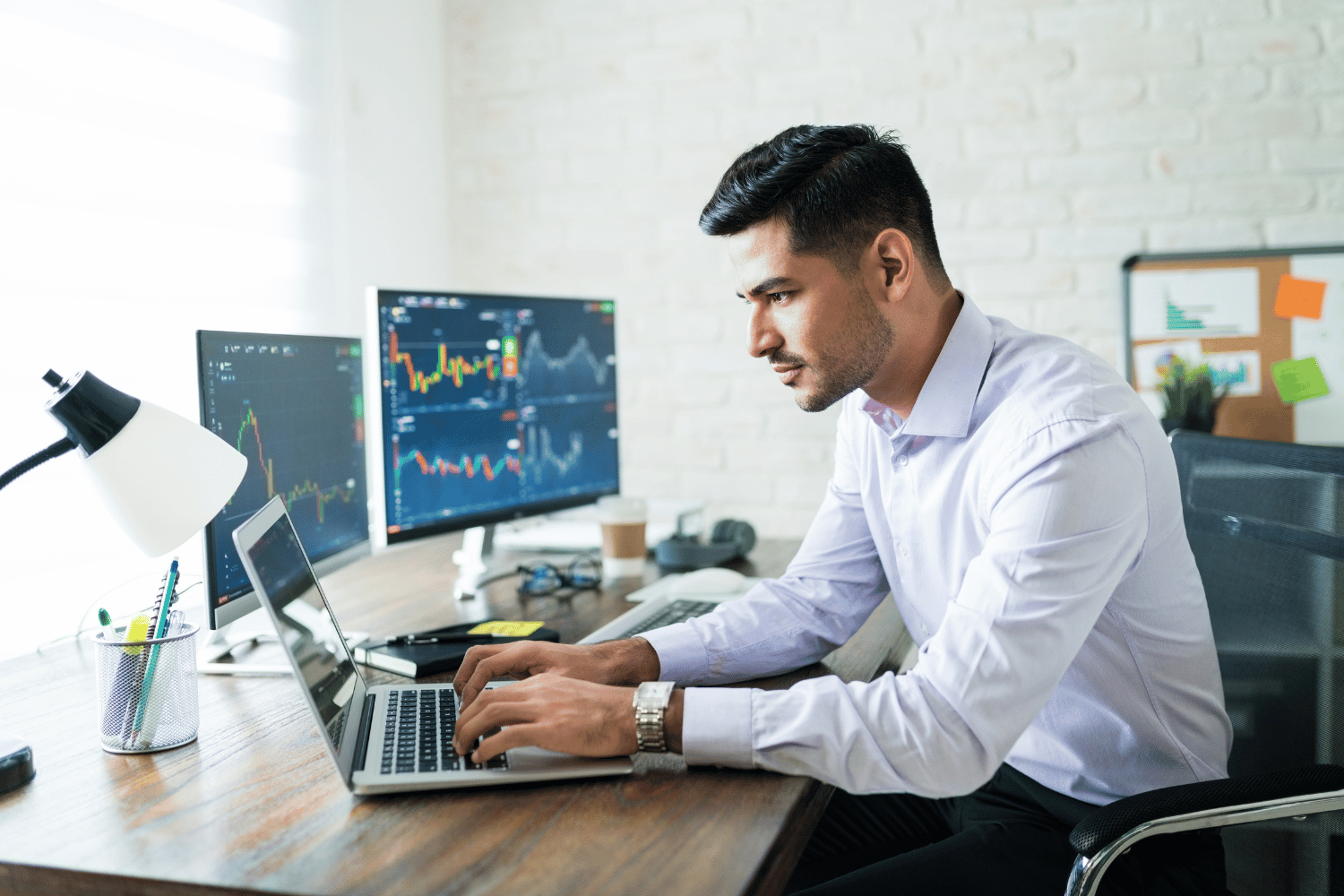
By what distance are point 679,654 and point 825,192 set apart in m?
0.53

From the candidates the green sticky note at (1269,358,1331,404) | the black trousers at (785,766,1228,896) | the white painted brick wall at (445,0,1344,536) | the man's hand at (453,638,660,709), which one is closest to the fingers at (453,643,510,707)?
the man's hand at (453,638,660,709)

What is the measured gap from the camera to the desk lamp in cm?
90

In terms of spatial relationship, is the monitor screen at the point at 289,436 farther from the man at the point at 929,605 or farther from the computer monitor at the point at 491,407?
the man at the point at 929,605

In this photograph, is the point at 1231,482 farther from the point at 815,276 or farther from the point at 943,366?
the point at 815,276

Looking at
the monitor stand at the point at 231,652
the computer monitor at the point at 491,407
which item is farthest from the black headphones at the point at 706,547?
the monitor stand at the point at 231,652

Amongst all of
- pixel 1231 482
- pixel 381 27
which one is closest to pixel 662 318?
pixel 381 27

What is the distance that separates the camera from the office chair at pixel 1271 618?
0.93 meters

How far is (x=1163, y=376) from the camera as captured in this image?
222 centimetres

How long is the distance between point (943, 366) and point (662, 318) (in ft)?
4.56

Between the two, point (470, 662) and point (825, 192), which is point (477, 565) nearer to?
point (470, 662)

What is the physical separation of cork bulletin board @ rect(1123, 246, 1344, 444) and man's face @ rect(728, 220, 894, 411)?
1.28 meters

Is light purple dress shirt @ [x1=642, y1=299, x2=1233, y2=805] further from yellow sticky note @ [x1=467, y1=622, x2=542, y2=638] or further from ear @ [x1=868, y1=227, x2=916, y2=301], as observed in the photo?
yellow sticky note @ [x1=467, y1=622, x2=542, y2=638]

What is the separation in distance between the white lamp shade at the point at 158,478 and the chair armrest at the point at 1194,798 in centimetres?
85

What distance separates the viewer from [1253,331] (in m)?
2.17
